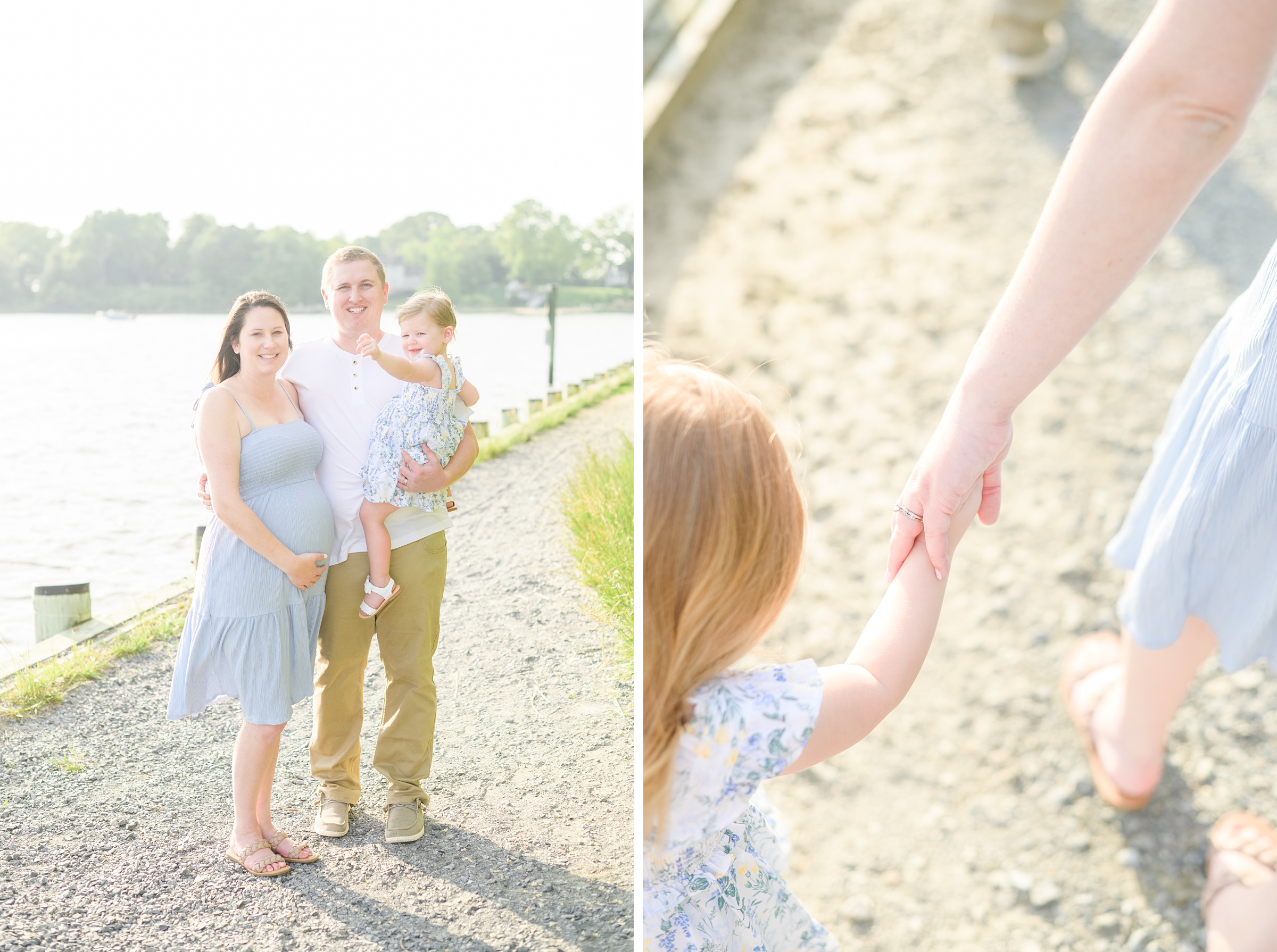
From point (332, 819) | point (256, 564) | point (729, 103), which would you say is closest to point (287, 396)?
point (256, 564)

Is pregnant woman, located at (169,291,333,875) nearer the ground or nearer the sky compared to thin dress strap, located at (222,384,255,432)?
nearer the ground

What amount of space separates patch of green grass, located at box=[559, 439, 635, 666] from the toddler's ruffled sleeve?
1.06m

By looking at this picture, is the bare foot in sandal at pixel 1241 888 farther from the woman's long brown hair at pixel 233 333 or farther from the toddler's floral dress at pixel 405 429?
the woman's long brown hair at pixel 233 333

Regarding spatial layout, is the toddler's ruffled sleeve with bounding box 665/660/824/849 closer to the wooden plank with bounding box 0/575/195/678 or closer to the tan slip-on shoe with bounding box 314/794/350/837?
the tan slip-on shoe with bounding box 314/794/350/837

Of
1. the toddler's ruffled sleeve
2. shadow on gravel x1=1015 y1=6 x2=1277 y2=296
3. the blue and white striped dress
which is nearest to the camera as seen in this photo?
the toddler's ruffled sleeve

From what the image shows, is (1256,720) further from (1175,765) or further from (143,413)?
(143,413)

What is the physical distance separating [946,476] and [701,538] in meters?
0.32

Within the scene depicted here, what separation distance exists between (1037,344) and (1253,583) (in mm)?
743

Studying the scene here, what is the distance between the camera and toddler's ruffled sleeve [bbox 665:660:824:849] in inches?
46.1

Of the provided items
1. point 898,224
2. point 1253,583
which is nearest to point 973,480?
point 1253,583

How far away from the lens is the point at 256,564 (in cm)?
182

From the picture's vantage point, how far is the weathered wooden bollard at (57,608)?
2061mm

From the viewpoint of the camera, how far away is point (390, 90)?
6.86 ft

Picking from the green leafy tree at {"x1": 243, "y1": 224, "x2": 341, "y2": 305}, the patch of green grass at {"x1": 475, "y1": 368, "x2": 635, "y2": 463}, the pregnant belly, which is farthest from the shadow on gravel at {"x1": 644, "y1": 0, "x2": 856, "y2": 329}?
the pregnant belly
